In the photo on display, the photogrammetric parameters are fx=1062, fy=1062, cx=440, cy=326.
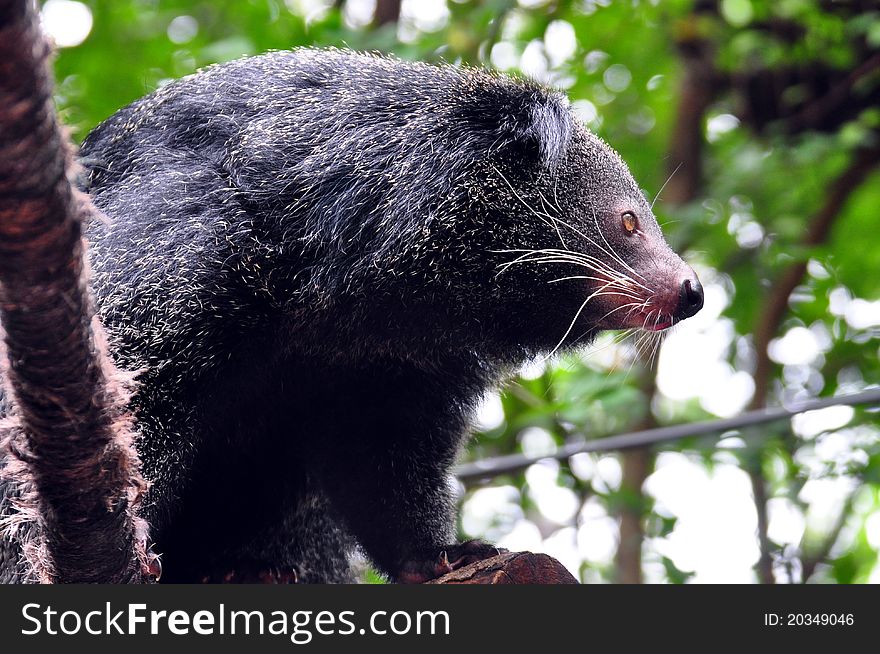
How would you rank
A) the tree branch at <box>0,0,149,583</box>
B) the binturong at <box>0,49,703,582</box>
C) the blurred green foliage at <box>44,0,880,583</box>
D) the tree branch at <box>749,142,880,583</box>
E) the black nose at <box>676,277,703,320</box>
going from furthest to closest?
the tree branch at <box>749,142,880,583</box>
the blurred green foliage at <box>44,0,880,583</box>
the black nose at <box>676,277,703,320</box>
the binturong at <box>0,49,703,582</box>
the tree branch at <box>0,0,149,583</box>

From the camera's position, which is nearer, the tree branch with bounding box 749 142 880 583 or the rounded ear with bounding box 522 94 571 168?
the rounded ear with bounding box 522 94 571 168

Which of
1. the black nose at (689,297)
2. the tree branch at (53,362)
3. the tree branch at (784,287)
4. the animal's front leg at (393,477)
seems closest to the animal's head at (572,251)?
the black nose at (689,297)

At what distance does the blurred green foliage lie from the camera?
6.54 metres

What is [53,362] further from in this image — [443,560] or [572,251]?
[572,251]

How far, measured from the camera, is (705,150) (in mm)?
8852

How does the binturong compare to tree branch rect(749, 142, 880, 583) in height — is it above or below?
below

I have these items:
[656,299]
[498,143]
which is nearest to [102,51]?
[498,143]

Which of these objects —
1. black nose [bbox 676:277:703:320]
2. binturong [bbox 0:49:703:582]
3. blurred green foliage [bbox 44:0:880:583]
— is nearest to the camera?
binturong [bbox 0:49:703:582]

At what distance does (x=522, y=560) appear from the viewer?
361 cm

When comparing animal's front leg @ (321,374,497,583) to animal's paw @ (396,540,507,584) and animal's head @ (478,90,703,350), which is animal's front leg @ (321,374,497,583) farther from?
animal's head @ (478,90,703,350)

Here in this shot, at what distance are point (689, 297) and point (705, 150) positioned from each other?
16.6 feet

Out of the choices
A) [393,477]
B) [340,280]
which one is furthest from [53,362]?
[393,477]

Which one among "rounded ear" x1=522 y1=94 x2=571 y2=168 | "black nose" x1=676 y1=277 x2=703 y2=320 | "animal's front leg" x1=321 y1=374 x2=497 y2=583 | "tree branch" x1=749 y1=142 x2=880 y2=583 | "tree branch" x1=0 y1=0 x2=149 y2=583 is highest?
"tree branch" x1=749 y1=142 x2=880 y2=583

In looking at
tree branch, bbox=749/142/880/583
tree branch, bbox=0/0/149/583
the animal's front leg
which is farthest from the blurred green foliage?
tree branch, bbox=0/0/149/583
